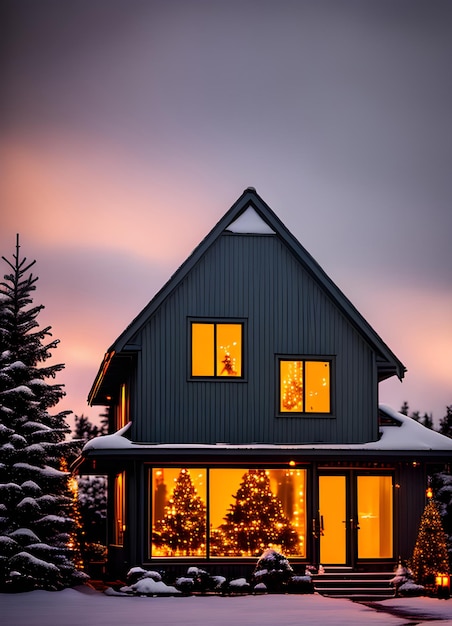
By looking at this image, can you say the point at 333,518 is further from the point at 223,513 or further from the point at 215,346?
the point at 215,346

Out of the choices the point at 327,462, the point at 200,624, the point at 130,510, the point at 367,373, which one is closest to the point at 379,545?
the point at 327,462

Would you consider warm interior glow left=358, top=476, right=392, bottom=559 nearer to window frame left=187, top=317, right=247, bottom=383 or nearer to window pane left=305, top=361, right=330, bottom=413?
window pane left=305, top=361, right=330, bottom=413

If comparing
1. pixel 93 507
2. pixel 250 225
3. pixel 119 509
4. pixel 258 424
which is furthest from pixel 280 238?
pixel 93 507

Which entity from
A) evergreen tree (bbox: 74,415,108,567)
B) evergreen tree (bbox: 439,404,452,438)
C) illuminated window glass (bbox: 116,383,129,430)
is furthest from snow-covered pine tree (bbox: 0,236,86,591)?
evergreen tree (bbox: 74,415,108,567)

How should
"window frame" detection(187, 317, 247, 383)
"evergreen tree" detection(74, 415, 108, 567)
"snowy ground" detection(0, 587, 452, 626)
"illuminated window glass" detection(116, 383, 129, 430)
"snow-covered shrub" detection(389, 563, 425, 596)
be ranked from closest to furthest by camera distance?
1. "snowy ground" detection(0, 587, 452, 626)
2. "snow-covered shrub" detection(389, 563, 425, 596)
3. "window frame" detection(187, 317, 247, 383)
4. "illuminated window glass" detection(116, 383, 129, 430)
5. "evergreen tree" detection(74, 415, 108, 567)

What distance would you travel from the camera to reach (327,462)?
2964 cm

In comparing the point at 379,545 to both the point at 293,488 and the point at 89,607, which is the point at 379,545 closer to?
the point at 293,488

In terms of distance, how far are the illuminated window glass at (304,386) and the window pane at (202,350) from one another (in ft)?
6.03

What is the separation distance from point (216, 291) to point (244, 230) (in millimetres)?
1738

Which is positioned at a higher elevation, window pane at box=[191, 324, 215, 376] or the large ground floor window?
window pane at box=[191, 324, 215, 376]

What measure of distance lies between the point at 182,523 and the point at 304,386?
464 centimetres

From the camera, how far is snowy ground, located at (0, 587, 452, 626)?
20812 millimetres

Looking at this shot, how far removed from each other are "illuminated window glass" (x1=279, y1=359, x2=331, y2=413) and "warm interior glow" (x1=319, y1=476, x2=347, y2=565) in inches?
72.1

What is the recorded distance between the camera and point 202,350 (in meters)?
29.6
